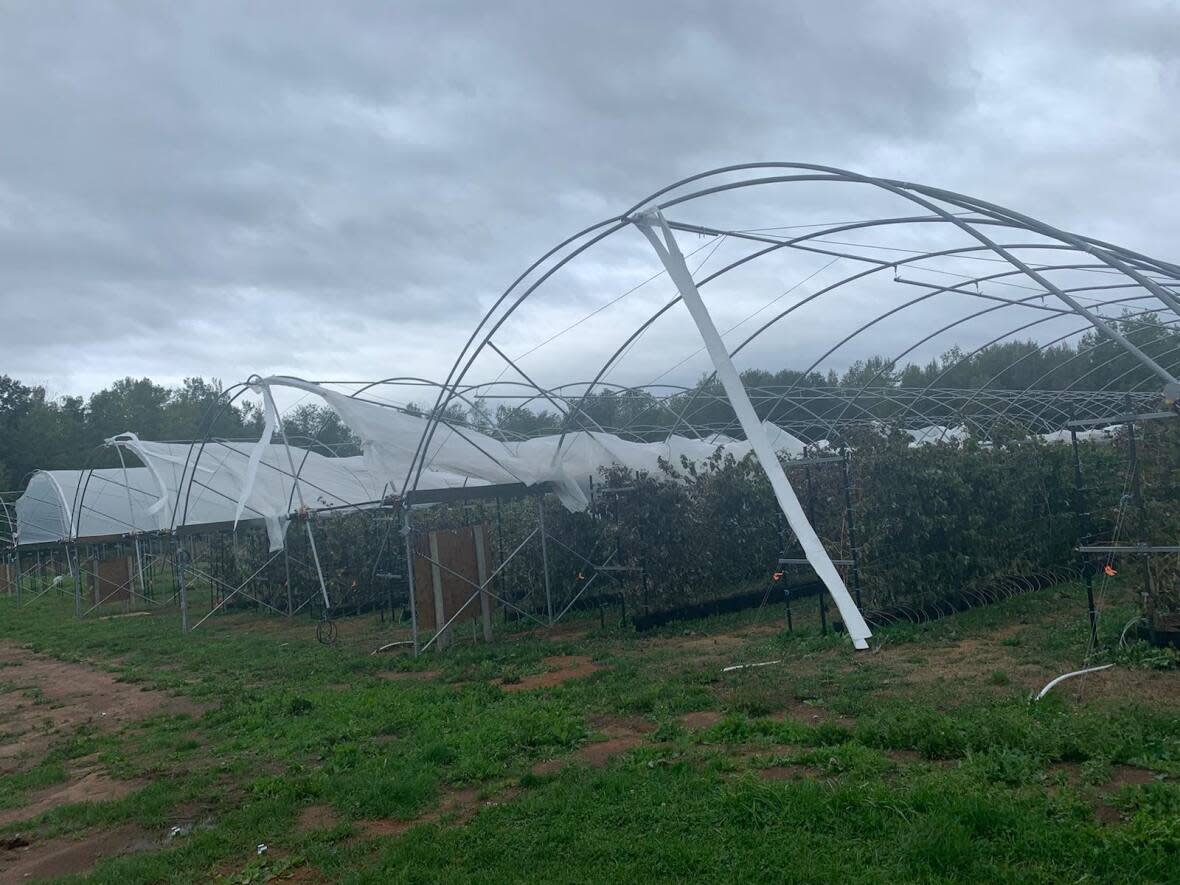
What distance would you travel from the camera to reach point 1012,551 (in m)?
12.5

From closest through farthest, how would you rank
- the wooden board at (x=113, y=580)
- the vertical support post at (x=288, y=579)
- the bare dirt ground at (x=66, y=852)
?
1. the bare dirt ground at (x=66, y=852)
2. the vertical support post at (x=288, y=579)
3. the wooden board at (x=113, y=580)

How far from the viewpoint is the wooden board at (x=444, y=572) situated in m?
12.5

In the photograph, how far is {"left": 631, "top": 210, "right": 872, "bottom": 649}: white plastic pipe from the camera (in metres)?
8.27

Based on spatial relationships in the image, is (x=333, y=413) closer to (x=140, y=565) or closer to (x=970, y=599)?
(x=140, y=565)

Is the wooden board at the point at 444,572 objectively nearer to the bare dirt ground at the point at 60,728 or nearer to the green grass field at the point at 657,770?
the green grass field at the point at 657,770

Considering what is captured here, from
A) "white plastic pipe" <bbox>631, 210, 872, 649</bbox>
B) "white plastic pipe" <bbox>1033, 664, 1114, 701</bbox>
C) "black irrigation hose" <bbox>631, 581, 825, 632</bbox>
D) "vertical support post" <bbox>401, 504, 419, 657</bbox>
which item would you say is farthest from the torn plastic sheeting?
"white plastic pipe" <bbox>1033, 664, 1114, 701</bbox>

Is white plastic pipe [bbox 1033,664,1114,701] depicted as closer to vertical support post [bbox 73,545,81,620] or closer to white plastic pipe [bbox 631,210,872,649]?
white plastic pipe [bbox 631,210,872,649]

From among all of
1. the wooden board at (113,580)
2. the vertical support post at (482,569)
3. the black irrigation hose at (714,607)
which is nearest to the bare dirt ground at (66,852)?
the vertical support post at (482,569)

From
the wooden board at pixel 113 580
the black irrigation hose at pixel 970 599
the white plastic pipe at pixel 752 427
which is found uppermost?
the white plastic pipe at pixel 752 427

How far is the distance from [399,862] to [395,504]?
8.25 m

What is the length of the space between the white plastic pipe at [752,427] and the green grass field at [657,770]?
2.23ft

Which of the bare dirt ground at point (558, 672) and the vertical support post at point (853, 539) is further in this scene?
the vertical support post at point (853, 539)

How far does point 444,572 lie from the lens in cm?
1260

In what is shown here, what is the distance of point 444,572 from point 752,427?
5612 millimetres
